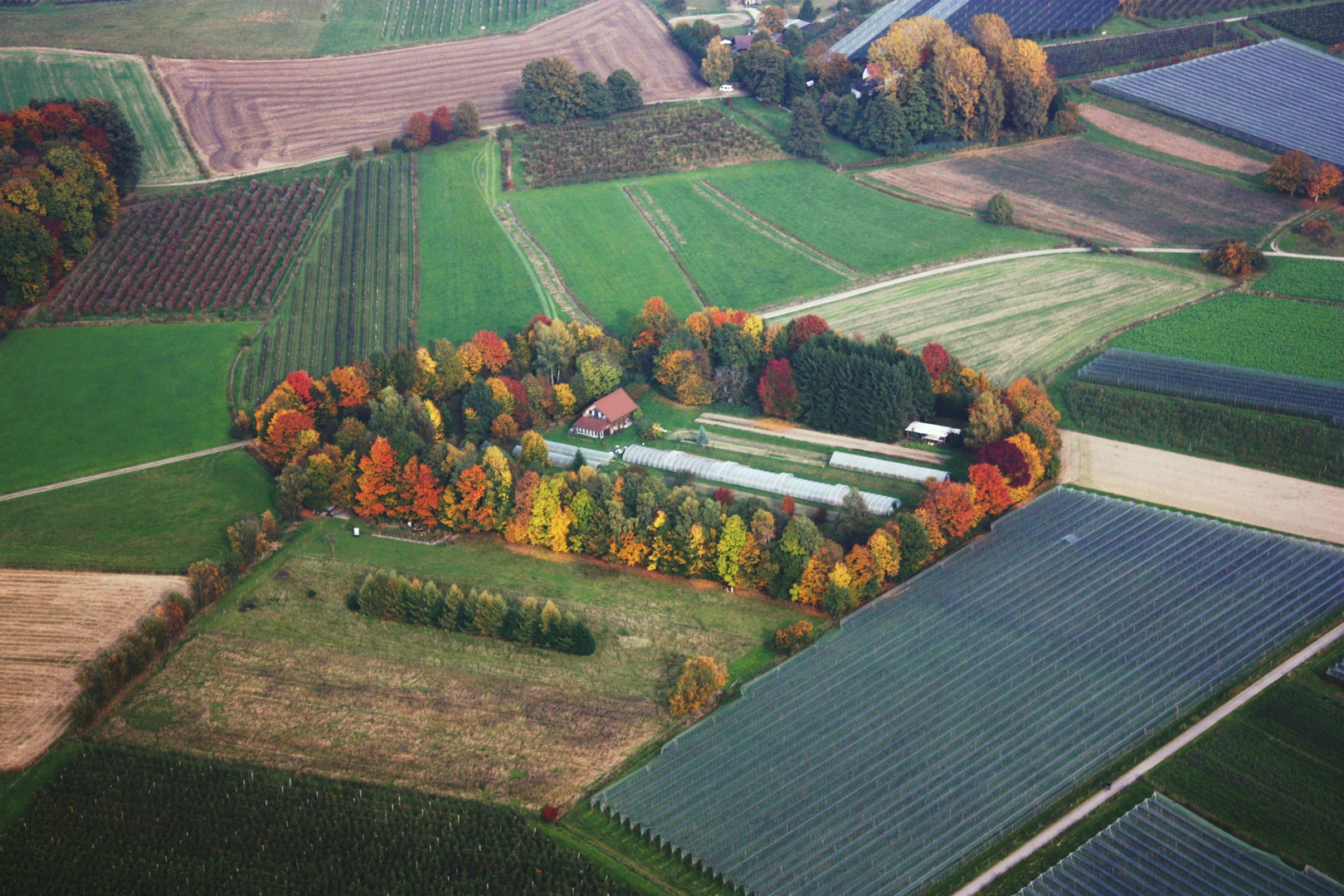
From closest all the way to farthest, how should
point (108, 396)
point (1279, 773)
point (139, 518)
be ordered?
point (1279, 773) < point (139, 518) < point (108, 396)

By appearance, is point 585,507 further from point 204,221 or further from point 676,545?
point 204,221

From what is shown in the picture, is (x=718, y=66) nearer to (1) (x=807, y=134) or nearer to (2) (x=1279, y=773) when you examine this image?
(1) (x=807, y=134)

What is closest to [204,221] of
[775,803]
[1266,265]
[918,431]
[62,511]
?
[62,511]

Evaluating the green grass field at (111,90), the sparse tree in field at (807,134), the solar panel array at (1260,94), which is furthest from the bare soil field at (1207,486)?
the green grass field at (111,90)

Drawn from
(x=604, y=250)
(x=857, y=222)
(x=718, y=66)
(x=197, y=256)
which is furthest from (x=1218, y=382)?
(x=197, y=256)

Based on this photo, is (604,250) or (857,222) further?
(857,222)

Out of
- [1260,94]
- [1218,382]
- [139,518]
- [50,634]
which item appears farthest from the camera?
[1260,94]

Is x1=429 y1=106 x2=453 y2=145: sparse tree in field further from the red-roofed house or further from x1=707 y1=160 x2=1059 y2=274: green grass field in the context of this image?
the red-roofed house

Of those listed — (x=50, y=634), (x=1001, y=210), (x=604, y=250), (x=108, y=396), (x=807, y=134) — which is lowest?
(x=50, y=634)
